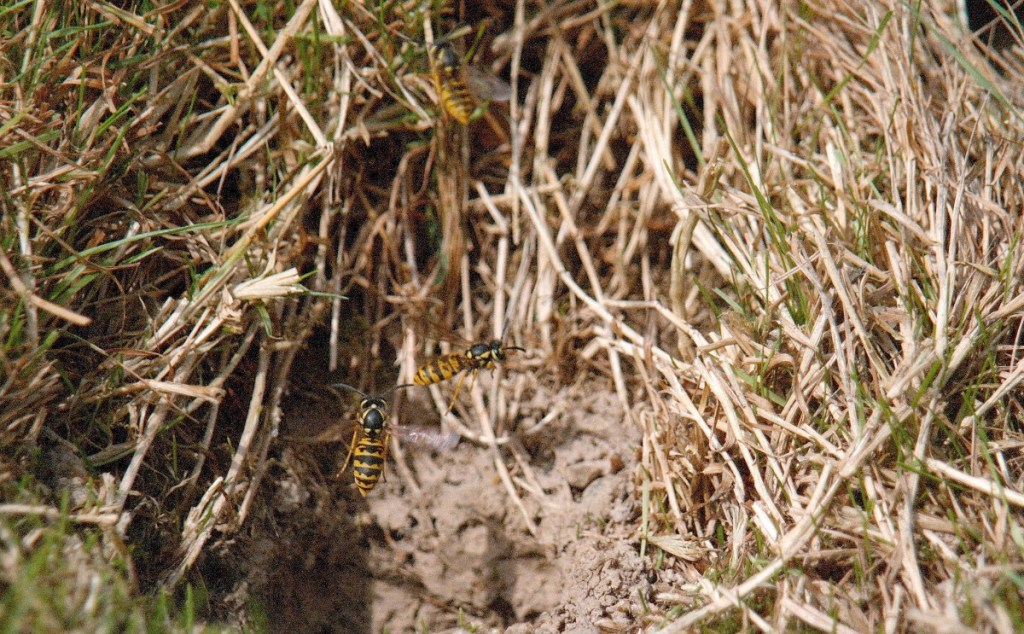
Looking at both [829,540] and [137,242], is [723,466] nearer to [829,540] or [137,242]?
[829,540]

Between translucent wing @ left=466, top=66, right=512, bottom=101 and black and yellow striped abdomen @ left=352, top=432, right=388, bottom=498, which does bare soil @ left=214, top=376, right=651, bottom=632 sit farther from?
translucent wing @ left=466, top=66, right=512, bottom=101

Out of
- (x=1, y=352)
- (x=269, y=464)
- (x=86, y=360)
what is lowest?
(x=269, y=464)

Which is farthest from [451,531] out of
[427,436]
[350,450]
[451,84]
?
[451,84]

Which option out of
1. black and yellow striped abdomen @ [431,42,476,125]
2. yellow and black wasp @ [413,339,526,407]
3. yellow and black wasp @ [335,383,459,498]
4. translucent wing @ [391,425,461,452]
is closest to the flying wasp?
black and yellow striped abdomen @ [431,42,476,125]

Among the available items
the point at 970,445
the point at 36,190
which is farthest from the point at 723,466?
the point at 36,190

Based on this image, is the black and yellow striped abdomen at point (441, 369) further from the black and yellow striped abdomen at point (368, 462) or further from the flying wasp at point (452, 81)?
the flying wasp at point (452, 81)

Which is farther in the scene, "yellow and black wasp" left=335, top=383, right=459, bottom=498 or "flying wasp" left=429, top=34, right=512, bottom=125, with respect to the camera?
"flying wasp" left=429, top=34, right=512, bottom=125

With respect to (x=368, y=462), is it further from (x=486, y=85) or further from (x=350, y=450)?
(x=486, y=85)

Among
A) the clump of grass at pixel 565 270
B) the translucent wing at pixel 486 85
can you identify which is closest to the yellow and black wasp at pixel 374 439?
the clump of grass at pixel 565 270
